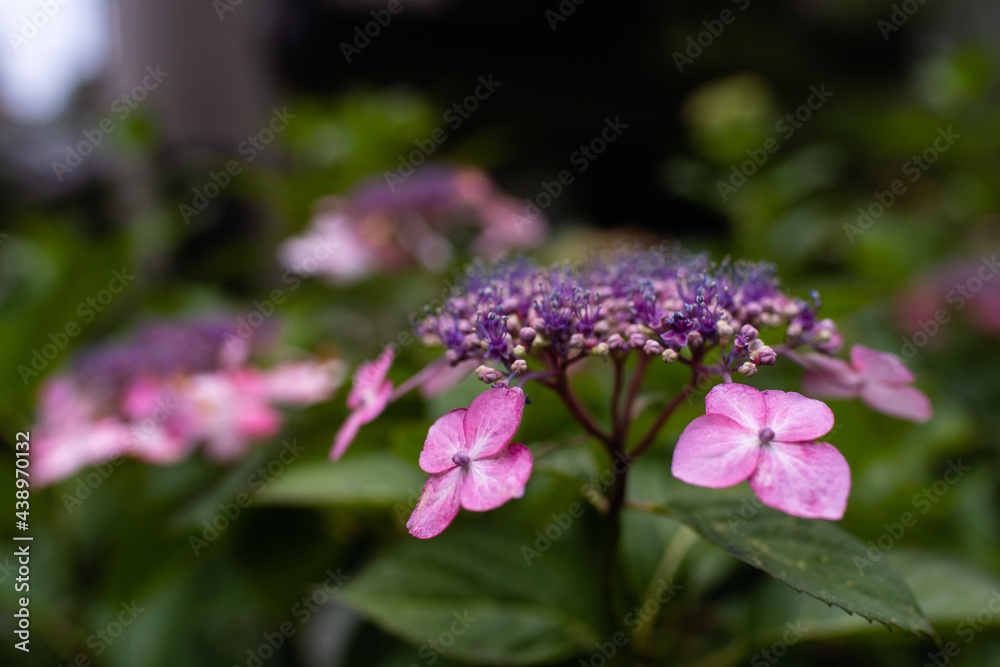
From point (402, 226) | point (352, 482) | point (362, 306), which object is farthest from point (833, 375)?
point (362, 306)

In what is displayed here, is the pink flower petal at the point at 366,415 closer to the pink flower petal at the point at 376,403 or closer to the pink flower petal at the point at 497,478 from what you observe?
the pink flower petal at the point at 376,403

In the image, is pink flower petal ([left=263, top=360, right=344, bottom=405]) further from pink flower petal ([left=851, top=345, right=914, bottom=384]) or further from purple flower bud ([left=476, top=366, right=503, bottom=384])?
pink flower petal ([left=851, top=345, right=914, bottom=384])

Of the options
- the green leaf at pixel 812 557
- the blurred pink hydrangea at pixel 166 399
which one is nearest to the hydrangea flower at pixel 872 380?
the green leaf at pixel 812 557

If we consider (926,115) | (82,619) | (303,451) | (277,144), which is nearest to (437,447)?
(303,451)

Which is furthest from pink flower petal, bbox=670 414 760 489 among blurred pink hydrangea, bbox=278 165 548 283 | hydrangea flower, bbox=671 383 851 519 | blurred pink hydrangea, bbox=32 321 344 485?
blurred pink hydrangea, bbox=278 165 548 283

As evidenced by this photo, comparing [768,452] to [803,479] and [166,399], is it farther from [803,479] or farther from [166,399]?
[166,399]

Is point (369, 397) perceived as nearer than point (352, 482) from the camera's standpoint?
Yes
